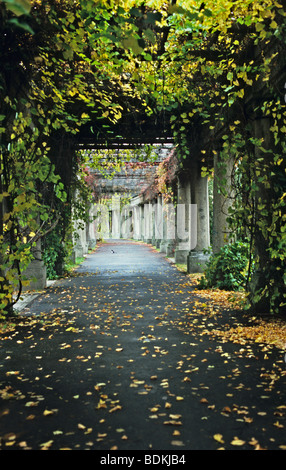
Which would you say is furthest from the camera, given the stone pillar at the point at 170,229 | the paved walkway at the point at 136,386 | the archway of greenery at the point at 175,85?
the stone pillar at the point at 170,229

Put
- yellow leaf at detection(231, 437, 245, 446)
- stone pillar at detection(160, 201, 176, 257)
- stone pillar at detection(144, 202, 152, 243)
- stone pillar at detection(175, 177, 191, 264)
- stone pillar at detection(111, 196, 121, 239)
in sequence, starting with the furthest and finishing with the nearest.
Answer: stone pillar at detection(111, 196, 121, 239) < stone pillar at detection(144, 202, 152, 243) < stone pillar at detection(160, 201, 176, 257) < stone pillar at detection(175, 177, 191, 264) < yellow leaf at detection(231, 437, 245, 446)

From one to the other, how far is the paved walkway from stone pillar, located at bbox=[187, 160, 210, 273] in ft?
19.2

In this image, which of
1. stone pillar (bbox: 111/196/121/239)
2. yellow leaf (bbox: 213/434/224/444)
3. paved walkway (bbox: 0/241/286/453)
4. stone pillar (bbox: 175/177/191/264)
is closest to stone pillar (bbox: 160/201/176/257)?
stone pillar (bbox: 175/177/191/264)

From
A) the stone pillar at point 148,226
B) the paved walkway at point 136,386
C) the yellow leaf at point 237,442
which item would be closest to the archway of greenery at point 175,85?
the paved walkway at point 136,386

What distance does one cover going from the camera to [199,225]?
13234mm

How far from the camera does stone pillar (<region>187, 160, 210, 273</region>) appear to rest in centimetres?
1323

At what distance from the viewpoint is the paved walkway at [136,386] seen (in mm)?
2967

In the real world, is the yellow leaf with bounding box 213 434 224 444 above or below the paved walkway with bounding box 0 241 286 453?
above

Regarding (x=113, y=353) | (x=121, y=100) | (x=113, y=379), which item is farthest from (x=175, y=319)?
(x=121, y=100)

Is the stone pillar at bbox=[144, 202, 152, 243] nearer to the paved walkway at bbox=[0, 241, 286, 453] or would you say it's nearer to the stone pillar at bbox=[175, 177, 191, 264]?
the stone pillar at bbox=[175, 177, 191, 264]

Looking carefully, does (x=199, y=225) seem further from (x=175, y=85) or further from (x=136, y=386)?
(x=136, y=386)

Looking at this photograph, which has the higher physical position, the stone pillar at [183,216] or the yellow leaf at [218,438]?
the stone pillar at [183,216]

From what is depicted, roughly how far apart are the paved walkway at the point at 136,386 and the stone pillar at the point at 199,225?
5856mm

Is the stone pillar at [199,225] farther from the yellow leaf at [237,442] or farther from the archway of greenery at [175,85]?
the yellow leaf at [237,442]
